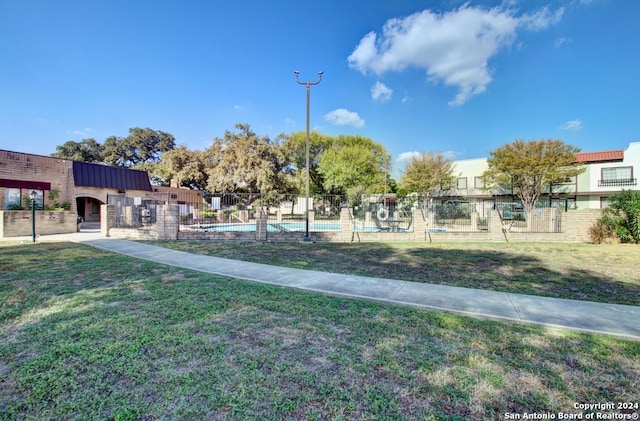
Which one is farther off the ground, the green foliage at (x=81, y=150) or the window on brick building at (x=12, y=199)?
the green foliage at (x=81, y=150)

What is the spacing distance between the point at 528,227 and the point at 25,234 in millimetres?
25845

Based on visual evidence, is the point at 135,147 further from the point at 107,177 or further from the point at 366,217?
the point at 366,217

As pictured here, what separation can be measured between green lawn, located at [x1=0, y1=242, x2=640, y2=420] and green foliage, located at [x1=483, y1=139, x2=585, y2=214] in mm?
28776

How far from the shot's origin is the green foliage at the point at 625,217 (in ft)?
40.8

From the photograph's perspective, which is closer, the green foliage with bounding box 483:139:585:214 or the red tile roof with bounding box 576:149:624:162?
the green foliage with bounding box 483:139:585:214

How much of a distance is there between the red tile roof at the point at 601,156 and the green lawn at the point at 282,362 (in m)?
37.8

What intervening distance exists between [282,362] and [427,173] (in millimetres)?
33137

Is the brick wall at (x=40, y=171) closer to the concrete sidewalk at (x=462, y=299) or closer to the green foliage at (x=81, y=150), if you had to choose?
the concrete sidewalk at (x=462, y=299)

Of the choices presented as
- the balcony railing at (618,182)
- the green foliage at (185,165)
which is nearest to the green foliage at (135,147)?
the green foliage at (185,165)

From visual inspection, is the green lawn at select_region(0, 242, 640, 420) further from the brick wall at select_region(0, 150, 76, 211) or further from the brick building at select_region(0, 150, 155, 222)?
the brick wall at select_region(0, 150, 76, 211)

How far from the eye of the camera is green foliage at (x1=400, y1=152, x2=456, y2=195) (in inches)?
1303

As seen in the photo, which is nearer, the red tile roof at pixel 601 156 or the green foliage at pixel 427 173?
the red tile roof at pixel 601 156

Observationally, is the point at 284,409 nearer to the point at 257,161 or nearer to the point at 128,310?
the point at 128,310

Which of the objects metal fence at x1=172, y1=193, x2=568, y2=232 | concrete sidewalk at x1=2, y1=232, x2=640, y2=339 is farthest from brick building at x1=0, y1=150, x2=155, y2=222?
concrete sidewalk at x1=2, y1=232, x2=640, y2=339
